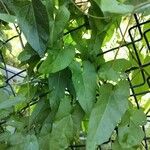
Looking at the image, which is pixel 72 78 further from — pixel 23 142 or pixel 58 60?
pixel 23 142

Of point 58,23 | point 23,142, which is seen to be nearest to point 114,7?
point 58,23

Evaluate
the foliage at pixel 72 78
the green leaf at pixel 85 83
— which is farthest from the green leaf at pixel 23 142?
the green leaf at pixel 85 83

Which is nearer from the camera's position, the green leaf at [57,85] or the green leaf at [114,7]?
the green leaf at [114,7]

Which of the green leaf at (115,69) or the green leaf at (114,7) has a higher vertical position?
the green leaf at (114,7)

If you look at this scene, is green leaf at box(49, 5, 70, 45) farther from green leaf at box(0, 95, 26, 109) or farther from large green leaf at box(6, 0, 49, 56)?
green leaf at box(0, 95, 26, 109)

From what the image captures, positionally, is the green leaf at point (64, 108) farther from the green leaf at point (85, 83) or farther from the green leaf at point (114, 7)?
the green leaf at point (114, 7)

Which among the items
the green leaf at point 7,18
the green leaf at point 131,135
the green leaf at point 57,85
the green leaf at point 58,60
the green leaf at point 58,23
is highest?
the green leaf at point 7,18

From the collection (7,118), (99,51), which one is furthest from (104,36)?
(7,118)
